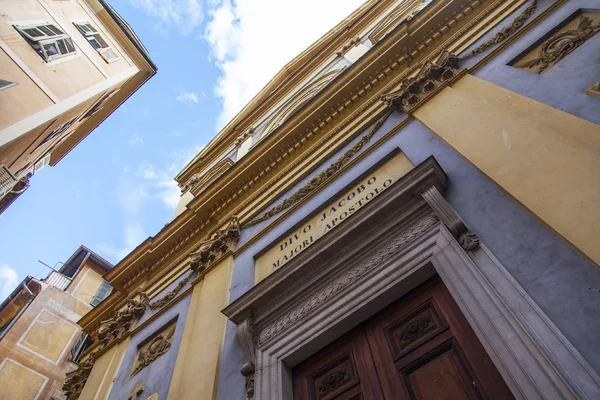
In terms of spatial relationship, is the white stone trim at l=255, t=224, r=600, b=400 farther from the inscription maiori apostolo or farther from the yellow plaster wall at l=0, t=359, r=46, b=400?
the yellow plaster wall at l=0, t=359, r=46, b=400

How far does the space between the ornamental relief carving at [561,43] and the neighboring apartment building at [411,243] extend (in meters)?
0.02


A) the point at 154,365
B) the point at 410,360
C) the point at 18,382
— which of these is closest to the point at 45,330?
the point at 18,382

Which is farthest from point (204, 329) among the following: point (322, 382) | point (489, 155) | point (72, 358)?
point (72, 358)

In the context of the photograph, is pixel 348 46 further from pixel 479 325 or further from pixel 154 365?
pixel 479 325

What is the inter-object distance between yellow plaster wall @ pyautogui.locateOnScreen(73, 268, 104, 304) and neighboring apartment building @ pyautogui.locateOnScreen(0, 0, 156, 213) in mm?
7164

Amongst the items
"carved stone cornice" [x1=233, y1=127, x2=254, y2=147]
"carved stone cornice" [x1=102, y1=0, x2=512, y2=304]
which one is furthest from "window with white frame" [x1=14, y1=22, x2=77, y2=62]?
"carved stone cornice" [x1=102, y1=0, x2=512, y2=304]

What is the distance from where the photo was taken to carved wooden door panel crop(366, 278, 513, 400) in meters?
3.63

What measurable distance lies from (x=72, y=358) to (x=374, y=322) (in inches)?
684

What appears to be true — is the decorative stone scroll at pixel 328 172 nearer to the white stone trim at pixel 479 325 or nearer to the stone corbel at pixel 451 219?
the stone corbel at pixel 451 219

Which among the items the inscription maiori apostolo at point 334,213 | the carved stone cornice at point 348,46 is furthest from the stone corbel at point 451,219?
the carved stone cornice at point 348,46

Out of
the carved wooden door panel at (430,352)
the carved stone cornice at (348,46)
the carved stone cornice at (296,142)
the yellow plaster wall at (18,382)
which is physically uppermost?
the carved stone cornice at (348,46)

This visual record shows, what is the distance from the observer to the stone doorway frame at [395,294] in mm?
3256

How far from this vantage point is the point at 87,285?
2170cm

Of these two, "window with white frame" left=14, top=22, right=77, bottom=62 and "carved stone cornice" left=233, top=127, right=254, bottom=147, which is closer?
"window with white frame" left=14, top=22, right=77, bottom=62
